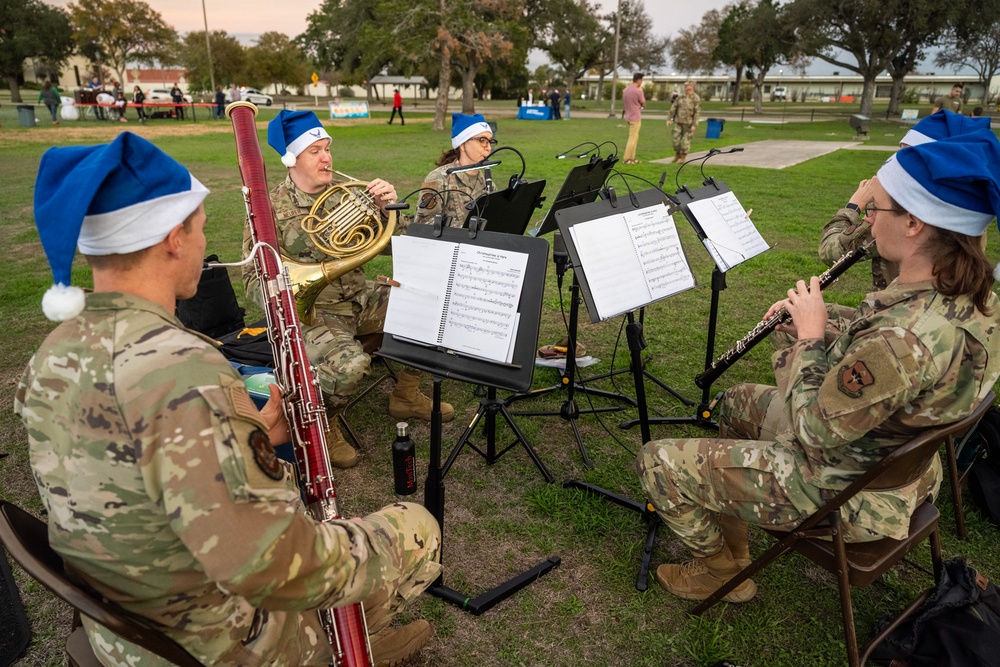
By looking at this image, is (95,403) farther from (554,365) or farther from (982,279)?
(554,365)

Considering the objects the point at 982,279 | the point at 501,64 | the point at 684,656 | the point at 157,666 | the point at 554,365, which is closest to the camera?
the point at 157,666

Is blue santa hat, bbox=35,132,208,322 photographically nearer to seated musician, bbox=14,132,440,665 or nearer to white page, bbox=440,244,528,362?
seated musician, bbox=14,132,440,665

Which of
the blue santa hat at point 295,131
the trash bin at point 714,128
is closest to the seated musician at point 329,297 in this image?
the blue santa hat at point 295,131

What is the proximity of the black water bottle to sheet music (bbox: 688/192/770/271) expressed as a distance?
2085 mm

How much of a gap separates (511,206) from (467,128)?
1.56 metres

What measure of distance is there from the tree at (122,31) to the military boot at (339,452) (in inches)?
1938

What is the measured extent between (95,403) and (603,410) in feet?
11.5

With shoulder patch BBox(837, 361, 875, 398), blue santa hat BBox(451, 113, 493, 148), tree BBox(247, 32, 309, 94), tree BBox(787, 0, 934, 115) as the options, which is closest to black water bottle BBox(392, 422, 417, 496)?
shoulder patch BBox(837, 361, 875, 398)

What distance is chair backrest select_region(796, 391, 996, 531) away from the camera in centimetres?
194

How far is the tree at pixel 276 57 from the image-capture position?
5222 centimetres

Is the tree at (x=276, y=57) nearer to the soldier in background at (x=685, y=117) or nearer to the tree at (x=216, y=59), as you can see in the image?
the tree at (x=216, y=59)

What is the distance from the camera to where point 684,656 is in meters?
2.63

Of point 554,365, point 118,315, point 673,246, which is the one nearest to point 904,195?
point 673,246

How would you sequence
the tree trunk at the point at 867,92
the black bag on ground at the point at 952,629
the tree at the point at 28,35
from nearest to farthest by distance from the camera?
the black bag on ground at the point at 952,629 < the tree trunk at the point at 867,92 < the tree at the point at 28,35
